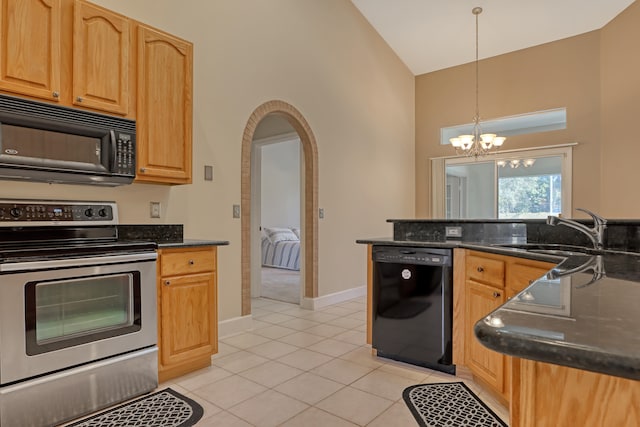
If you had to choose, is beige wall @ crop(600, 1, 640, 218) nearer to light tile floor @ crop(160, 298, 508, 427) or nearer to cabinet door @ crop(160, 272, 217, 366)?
light tile floor @ crop(160, 298, 508, 427)

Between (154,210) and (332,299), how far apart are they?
2.52 meters

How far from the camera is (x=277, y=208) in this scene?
921 cm

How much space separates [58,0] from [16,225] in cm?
132

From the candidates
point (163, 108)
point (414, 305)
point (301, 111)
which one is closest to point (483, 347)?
point (414, 305)

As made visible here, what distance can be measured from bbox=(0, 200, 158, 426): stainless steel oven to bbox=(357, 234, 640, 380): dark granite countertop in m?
2.10

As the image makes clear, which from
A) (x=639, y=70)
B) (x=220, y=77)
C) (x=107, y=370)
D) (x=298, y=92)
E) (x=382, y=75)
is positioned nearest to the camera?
(x=107, y=370)

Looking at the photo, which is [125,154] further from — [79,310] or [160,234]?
[79,310]

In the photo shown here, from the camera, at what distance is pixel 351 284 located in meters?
5.11

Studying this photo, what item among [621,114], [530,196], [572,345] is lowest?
[572,345]

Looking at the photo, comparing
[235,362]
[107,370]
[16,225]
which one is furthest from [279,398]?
[16,225]

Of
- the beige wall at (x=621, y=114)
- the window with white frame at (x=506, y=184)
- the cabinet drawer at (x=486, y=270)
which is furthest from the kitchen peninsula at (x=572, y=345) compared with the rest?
the window with white frame at (x=506, y=184)

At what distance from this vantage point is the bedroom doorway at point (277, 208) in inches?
201

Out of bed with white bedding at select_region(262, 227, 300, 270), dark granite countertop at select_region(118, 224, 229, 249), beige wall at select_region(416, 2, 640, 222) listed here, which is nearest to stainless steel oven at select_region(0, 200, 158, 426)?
dark granite countertop at select_region(118, 224, 229, 249)

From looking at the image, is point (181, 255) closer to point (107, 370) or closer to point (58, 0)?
point (107, 370)
